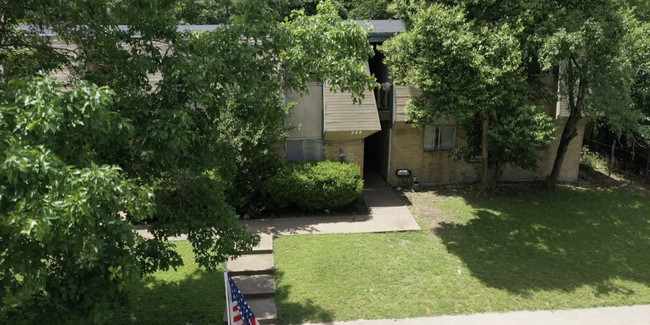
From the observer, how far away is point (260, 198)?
13172 mm

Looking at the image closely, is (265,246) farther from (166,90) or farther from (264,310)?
(166,90)

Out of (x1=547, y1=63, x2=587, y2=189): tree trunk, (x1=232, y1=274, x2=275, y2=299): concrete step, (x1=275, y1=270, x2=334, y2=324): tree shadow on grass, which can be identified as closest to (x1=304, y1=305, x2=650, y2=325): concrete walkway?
(x1=275, y1=270, x2=334, y2=324): tree shadow on grass

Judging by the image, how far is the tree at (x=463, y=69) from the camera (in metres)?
10.0

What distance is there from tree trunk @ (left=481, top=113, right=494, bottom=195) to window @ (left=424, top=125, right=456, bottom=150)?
1727 millimetres

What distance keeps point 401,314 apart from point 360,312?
764mm

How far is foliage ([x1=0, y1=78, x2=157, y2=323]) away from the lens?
3.48 meters

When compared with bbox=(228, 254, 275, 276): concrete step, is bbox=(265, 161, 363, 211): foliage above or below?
above

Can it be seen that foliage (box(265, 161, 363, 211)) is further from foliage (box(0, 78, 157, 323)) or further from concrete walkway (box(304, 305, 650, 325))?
foliage (box(0, 78, 157, 323))

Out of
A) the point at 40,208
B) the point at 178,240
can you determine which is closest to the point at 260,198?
the point at 178,240

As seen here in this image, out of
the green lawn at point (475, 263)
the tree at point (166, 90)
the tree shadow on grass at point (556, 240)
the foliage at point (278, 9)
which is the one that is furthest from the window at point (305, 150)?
the foliage at point (278, 9)

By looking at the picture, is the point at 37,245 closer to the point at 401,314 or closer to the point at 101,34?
the point at 101,34

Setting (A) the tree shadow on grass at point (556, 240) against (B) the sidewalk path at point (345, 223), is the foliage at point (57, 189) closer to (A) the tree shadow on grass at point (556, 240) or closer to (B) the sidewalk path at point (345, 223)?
(B) the sidewalk path at point (345, 223)

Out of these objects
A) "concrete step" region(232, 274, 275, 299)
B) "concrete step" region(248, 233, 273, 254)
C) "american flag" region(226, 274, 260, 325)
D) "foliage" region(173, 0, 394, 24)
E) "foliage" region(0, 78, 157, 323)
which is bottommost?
"concrete step" region(232, 274, 275, 299)

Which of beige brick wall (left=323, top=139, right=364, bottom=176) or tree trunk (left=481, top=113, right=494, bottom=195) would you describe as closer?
tree trunk (left=481, top=113, right=494, bottom=195)
